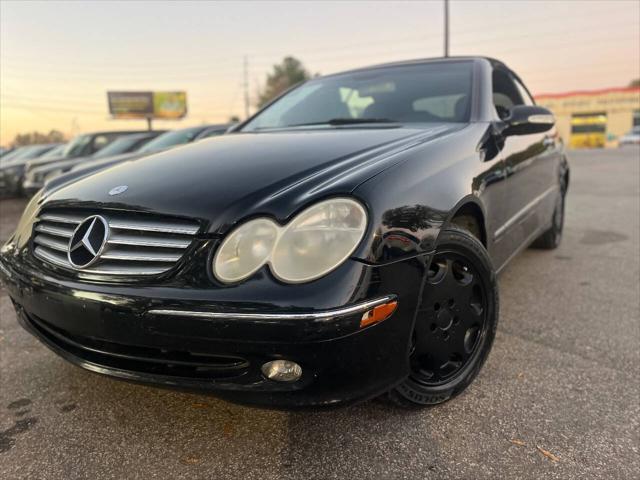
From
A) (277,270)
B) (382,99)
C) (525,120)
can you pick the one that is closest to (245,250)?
(277,270)

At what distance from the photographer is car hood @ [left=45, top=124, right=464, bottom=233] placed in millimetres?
1610

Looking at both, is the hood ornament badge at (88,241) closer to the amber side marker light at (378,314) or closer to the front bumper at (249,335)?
the front bumper at (249,335)

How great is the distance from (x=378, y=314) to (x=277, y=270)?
333 millimetres

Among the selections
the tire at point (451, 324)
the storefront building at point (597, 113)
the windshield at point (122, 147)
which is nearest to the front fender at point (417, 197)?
the tire at point (451, 324)

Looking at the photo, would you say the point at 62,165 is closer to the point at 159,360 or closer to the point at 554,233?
the point at 554,233

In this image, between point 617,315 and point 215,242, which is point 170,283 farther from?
point 617,315

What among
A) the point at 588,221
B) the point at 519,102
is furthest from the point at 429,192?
the point at 588,221

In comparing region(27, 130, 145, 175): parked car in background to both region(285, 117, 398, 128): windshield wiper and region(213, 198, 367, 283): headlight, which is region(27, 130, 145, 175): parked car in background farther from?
region(213, 198, 367, 283): headlight

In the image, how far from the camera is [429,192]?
182 cm

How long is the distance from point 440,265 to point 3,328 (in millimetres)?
2586

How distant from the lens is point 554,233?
4508mm

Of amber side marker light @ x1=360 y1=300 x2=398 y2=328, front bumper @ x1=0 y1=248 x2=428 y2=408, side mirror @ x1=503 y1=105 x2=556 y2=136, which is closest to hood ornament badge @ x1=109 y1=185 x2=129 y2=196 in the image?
front bumper @ x1=0 y1=248 x2=428 y2=408

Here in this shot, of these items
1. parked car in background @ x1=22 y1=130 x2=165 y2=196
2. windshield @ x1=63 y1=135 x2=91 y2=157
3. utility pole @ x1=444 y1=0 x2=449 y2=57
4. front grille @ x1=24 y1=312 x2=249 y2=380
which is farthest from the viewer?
utility pole @ x1=444 y1=0 x2=449 y2=57

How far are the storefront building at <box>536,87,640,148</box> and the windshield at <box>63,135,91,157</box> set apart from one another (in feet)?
135
